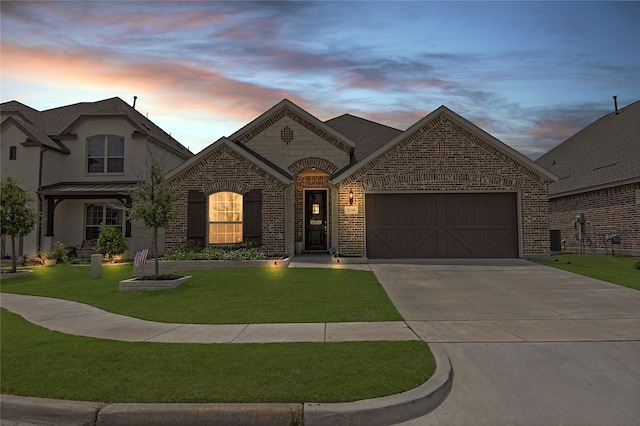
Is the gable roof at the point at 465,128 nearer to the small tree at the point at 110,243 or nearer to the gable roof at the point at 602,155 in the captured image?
the gable roof at the point at 602,155

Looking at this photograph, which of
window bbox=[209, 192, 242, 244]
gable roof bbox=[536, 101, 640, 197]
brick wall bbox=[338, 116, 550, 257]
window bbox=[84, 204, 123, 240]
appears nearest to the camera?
brick wall bbox=[338, 116, 550, 257]

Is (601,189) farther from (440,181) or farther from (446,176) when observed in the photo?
(440,181)

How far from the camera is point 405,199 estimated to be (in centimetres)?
1577

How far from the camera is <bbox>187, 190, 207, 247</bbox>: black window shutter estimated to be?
15820 mm

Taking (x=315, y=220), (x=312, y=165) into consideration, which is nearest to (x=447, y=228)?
(x=315, y=220)

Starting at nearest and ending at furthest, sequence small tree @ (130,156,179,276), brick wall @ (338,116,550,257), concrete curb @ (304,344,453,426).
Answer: concrete curb @ (304,344,453,426)
small tree @ (130,156,179,276)
brick wall @ (338,116,550,257)

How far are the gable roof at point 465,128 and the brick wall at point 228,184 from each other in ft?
8.39

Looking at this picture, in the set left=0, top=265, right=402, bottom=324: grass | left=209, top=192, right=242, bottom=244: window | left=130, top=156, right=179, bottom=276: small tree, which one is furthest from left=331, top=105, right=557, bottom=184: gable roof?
left=130, top=156, right=179, bottom=276: small tree

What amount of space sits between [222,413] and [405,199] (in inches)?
512

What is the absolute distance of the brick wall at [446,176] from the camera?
15445mm

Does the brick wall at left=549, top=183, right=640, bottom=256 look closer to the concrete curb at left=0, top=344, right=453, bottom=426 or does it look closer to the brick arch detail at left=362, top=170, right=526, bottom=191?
the brick arch detail at left=362, top=170, right=526, bottom=191

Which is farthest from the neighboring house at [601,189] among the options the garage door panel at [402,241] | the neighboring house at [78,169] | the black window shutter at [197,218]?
the neighboring house at [78,169]

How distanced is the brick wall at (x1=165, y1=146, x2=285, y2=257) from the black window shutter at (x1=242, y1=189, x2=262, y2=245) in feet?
0.59

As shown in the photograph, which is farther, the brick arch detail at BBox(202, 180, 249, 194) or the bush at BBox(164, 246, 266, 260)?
the brick arch detail at BBox(202, 180, 249, 194)
